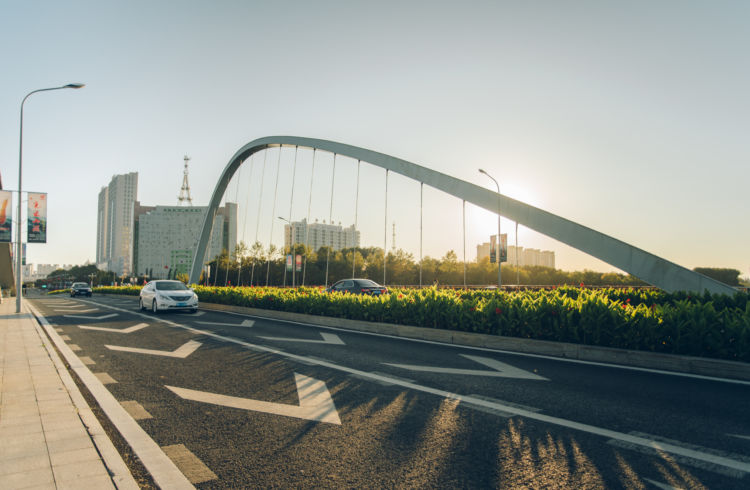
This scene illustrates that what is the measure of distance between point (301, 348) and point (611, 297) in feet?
40.8

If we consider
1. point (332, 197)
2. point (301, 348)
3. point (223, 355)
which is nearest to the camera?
point (223, 355)

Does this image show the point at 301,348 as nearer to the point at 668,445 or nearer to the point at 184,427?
the point at 184,427

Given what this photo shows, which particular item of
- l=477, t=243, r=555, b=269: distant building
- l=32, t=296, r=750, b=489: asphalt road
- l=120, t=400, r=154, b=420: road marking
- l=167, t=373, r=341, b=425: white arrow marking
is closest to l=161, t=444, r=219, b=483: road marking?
l=32, t=296, r=750, b=489: asphalt road

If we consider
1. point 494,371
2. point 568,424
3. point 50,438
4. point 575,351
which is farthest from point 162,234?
point 568,424

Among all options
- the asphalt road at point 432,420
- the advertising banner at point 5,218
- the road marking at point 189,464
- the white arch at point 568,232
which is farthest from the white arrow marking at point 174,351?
the advertising banner at point 5,218

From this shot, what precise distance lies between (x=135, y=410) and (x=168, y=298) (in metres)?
16.0

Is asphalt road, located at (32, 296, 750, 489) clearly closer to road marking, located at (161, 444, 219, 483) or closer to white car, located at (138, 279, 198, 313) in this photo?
road marking, located at (161, 444, 219, 483)

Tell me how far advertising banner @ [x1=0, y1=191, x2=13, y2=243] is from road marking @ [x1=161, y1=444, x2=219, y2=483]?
22.9 m

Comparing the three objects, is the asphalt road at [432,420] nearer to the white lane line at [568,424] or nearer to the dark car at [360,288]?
the white lane line at [568,424]

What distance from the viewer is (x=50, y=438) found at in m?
4.05

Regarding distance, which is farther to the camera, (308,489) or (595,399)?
(595,399)

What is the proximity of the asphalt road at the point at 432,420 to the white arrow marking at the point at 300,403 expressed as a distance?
27mm

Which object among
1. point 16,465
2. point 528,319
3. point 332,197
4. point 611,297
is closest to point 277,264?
point 332,197

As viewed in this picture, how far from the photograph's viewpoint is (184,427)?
4.54 meters
